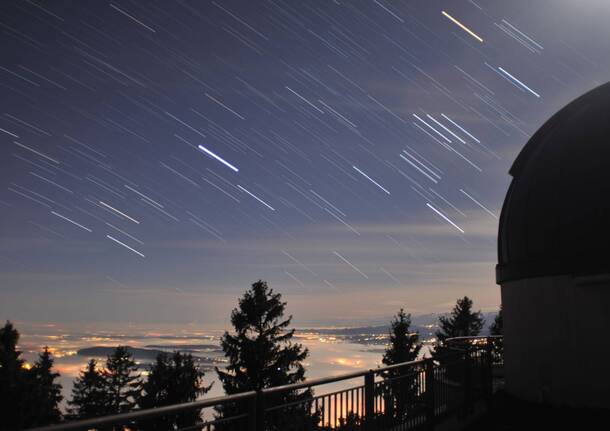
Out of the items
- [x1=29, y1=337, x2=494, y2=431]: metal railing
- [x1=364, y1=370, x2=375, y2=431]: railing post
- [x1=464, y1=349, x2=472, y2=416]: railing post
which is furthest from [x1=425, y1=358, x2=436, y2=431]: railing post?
[x1=364, y1=370, x2=375, y2=431]: railing post

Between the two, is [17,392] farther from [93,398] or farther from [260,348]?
[93,398]

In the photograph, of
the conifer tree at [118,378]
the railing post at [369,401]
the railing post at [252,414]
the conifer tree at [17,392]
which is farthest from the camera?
the conifer tree at [118,378]

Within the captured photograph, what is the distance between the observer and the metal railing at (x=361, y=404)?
484 centimetres

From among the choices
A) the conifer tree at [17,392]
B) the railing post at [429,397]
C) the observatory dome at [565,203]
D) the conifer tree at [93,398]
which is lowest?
the conifer tree at [93,398]

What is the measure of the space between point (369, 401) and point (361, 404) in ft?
0.43

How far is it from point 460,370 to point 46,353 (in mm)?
63900

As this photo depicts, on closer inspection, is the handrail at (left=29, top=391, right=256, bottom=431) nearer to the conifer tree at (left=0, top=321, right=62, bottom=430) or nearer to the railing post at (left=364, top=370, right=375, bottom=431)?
the railing post at (left=364, top=370, right=375, bottom=431)

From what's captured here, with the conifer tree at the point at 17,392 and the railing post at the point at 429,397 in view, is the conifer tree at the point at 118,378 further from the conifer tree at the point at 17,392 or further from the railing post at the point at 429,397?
the railing post at the point at 429,397

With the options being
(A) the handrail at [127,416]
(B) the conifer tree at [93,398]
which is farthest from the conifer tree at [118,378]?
(A) the handrail at [127,416]

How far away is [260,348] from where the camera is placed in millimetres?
39812

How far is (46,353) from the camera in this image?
64.2 meters

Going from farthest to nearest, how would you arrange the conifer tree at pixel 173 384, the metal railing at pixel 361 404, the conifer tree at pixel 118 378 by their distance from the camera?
the conifer tree at pixel 118 378, the conifer tree at pixel 173 384, the metal railing at pixel 361 404

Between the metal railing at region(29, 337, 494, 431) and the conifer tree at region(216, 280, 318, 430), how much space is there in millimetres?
26507

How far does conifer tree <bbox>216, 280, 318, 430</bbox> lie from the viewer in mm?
39156
